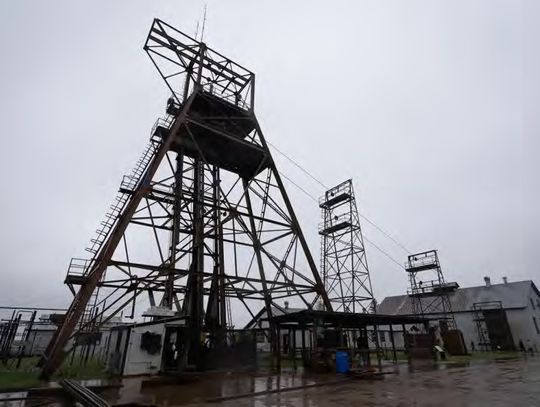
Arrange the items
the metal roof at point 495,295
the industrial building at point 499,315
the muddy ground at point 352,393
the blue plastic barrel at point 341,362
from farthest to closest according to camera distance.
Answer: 1. the metal roof at point 495,295
2. the industrial building at point 499,315
3. the blue plastic barrel at point 341,362
4. the muddy ground at point 352,393

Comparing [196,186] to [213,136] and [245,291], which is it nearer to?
[213,136]

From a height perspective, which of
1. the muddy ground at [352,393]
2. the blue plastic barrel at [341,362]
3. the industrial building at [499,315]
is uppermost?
the industrial building at [499,315]

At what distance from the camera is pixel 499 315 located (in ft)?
112

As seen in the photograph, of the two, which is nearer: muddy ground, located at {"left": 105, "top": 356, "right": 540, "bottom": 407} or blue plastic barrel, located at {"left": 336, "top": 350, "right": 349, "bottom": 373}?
muddy ground, located at {"left": 105, "top": 356, "right": 540, "bottom": 407}

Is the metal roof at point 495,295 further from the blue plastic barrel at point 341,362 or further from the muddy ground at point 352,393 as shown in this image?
the blue plastic barrel at point 341,362

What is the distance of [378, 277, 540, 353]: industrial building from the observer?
3303cm

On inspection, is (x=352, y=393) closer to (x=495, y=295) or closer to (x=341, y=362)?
(x=341, y=362)

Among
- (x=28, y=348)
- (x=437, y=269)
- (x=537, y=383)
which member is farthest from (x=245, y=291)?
(x=437, y=269)

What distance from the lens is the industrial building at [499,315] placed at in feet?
108

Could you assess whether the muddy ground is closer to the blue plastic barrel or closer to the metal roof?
the blue plastic barrel

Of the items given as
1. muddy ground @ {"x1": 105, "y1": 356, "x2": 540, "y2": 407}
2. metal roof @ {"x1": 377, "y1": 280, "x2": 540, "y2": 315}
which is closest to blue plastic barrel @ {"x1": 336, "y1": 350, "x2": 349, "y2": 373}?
muddy ground @ {"x1": 105, "y1": 356, "x2": 540, "y2": 407}

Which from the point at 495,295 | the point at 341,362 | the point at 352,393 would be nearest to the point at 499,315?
the point at 495,295

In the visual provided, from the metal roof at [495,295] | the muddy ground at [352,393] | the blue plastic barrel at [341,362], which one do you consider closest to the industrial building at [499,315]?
the metal roof at [495,295]

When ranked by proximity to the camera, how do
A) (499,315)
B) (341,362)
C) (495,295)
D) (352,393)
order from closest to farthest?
(352,393), (341,362), (499,315), (495,295)
